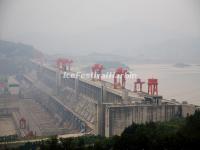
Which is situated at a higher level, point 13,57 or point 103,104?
point 13,57

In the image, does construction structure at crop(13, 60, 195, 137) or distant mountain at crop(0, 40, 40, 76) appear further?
distant mountain at crop(0, 40, 40, 76)

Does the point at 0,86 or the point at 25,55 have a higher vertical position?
the point at 25,55

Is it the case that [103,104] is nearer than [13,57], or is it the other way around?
[103,104]

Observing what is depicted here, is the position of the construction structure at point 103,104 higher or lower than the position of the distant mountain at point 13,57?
lower


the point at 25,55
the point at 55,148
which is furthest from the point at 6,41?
the point at 55,148

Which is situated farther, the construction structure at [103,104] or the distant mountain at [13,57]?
the distant mountain at [13,57]

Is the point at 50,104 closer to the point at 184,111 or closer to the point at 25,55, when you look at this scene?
the point at 184,111

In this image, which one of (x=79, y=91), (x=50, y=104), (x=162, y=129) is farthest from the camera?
(x=50, y=104)

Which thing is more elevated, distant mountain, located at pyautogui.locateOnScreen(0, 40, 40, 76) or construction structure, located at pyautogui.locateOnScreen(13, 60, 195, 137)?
distant mountain, located at pyautogui.locateOnScreen(0, 40, 40, 76)
